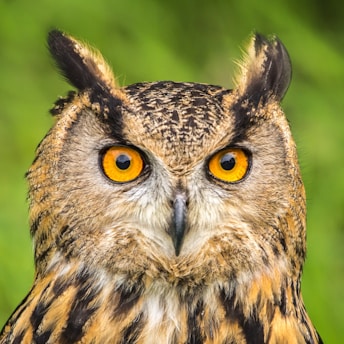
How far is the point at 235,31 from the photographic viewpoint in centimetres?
502

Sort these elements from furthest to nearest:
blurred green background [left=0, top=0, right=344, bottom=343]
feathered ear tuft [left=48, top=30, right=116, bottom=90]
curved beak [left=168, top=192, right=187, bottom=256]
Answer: blurred green background [left=0, top=0, right=344, bottom=343]
feathered ear tuft [left=48, top=30, right=116, bottom=90]
curved beak [left=168, top=192, right=187, bottom=256]

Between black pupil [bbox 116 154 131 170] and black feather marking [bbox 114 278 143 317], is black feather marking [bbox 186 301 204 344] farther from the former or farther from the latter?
black pupil [bbox 116 154 131 170]

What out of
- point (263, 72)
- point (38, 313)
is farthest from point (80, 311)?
A: point (263, 72)

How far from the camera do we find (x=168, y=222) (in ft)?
7.91

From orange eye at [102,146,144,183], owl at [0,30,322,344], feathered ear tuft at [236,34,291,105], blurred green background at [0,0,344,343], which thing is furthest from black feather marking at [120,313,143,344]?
blurred green background at [0,0,344,343]

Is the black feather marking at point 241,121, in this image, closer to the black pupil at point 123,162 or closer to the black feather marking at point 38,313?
the black pupil at point 123,162

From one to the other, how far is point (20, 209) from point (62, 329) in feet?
5.18

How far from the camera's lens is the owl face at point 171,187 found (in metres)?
2.42

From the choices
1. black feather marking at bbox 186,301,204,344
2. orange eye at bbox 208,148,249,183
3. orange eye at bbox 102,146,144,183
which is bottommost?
black feather marking at bbox 186,301,204,344

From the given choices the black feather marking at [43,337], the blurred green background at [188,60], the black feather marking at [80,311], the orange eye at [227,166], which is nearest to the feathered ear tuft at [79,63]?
the orange eye at [227,166]

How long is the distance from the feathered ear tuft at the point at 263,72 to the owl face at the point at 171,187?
4 cm

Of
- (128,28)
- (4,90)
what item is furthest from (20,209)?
(128,28)

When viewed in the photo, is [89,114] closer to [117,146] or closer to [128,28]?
[117,146]

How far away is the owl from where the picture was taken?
243 centimetres
